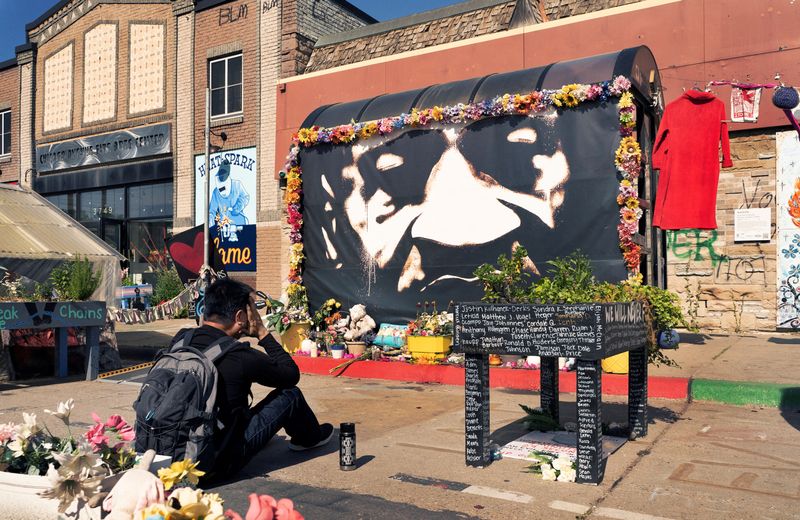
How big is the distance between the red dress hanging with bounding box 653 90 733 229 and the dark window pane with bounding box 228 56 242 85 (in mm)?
13487

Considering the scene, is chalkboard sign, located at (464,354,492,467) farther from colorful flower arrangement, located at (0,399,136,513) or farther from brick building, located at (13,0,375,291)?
brick building, located at (13,0,375,291)

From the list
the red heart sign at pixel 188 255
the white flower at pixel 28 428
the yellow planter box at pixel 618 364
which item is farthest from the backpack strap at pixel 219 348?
the red heart sign at pixel 188 255

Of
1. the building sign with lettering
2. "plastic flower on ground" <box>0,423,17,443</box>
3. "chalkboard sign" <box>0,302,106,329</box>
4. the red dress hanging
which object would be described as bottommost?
"plastic flower on ground" <box>0,423,17,443</box>

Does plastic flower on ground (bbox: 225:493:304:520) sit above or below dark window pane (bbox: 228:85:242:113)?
below

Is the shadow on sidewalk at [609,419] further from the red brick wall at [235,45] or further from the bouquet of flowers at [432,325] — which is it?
the red brick wall at [235,45]

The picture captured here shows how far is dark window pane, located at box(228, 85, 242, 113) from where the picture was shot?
20.0 meters

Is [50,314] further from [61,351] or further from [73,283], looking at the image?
[61,351]

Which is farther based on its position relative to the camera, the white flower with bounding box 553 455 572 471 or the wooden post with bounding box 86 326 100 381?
the wooden post with bounding box 86 326 100 381

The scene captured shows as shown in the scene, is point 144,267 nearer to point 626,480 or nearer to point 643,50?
point 643,50

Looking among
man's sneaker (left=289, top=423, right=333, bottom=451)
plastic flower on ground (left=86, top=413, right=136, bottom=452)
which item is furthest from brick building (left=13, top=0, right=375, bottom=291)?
plastic flower on ground (left=86, top=413, right=136, bottom=452)

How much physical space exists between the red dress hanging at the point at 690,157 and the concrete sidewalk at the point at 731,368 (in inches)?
77.3

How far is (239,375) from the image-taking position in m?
4.72

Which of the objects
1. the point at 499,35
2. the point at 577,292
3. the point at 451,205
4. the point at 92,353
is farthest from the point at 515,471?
the point at 499,35

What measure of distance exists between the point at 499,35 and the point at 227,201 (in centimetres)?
912
